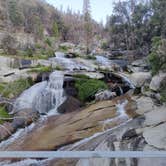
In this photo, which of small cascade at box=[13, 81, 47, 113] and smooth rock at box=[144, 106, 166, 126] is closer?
smooth rock at box=[144, 106, 166, 126]

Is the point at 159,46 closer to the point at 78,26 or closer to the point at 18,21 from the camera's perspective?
the point at 18,21

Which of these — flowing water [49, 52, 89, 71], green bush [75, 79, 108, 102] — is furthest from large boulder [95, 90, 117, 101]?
flowing water [49, 52, 89, 71]

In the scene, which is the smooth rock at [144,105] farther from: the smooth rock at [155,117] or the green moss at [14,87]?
the green moss at [14,87]

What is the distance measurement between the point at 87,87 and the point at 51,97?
2371 mm

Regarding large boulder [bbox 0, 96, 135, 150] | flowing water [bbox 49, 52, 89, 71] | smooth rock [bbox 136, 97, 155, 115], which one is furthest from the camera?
flowing water [bbox 49, 52, 89, 71]

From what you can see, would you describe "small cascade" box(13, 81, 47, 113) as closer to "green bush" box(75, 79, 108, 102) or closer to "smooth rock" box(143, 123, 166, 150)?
"green bush" box(75, 79, 108, 102)

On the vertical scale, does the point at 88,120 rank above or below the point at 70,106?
above

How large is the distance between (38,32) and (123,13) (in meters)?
13.6

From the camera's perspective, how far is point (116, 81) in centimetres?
2000

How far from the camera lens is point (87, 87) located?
58.3 feet

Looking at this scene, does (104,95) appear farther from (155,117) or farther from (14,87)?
(155,117)

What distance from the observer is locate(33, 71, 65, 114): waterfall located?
54.4ft

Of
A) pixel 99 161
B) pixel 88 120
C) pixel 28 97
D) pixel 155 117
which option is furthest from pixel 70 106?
pixel 99 161

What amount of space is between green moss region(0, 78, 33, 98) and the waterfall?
145 cm
